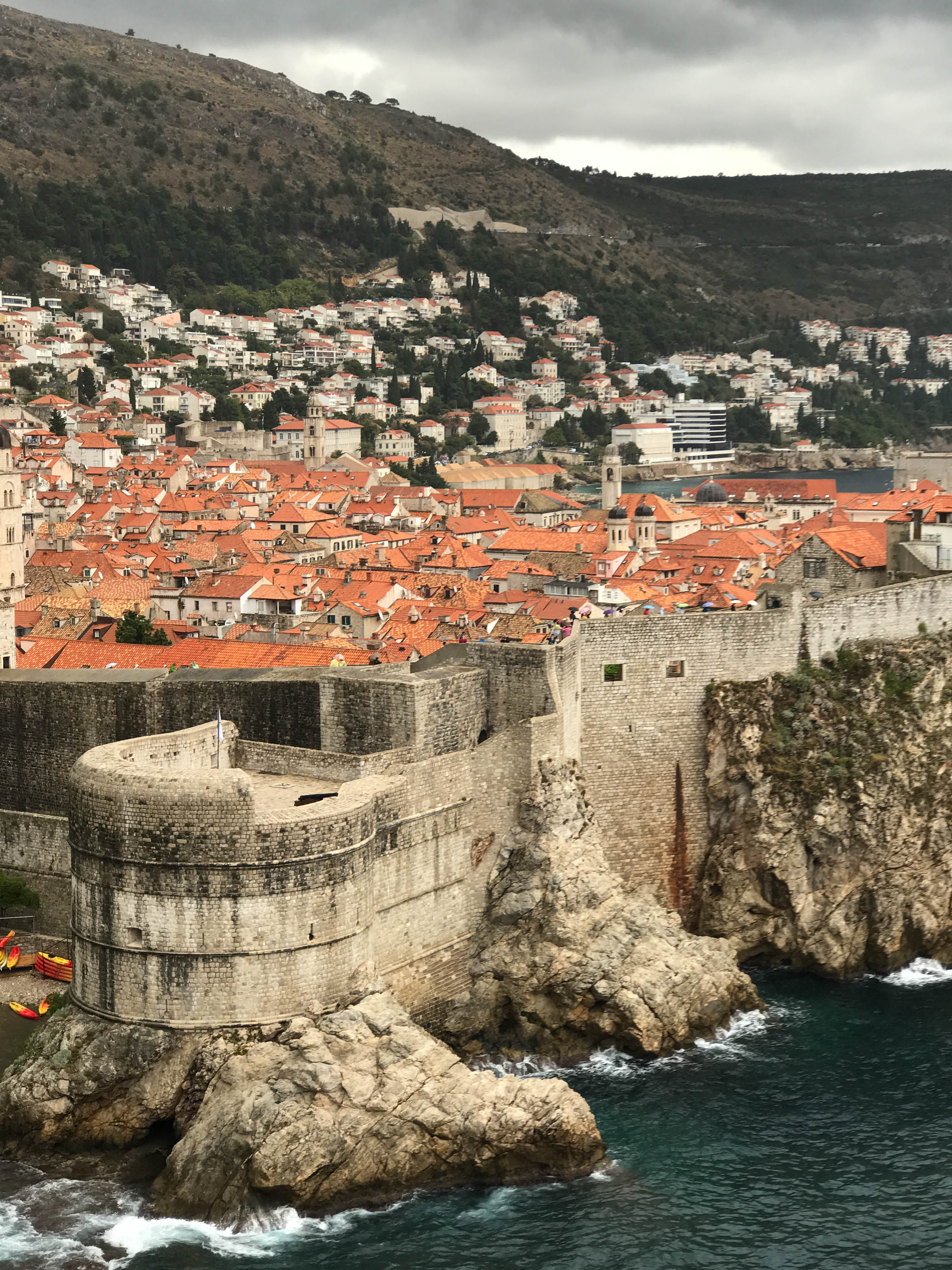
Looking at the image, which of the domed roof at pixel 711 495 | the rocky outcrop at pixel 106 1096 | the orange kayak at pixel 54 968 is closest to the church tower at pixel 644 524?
the domed roof at pixel 711 495

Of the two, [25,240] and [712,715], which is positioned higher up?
[25,240]

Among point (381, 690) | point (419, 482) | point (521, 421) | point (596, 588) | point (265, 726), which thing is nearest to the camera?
point (381, 690)

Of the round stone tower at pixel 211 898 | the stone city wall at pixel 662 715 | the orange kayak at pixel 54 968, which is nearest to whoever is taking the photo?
the round stone tower at pixel 211 898

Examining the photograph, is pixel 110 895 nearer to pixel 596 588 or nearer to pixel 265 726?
pixel 265 726

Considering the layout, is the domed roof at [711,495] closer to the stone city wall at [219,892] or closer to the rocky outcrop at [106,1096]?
the stone city wall at [219,892]

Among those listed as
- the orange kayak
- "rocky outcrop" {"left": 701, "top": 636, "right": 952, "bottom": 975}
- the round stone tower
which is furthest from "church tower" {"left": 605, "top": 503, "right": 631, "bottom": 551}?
the round stone tower

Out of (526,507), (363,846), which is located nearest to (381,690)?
(363,846)
